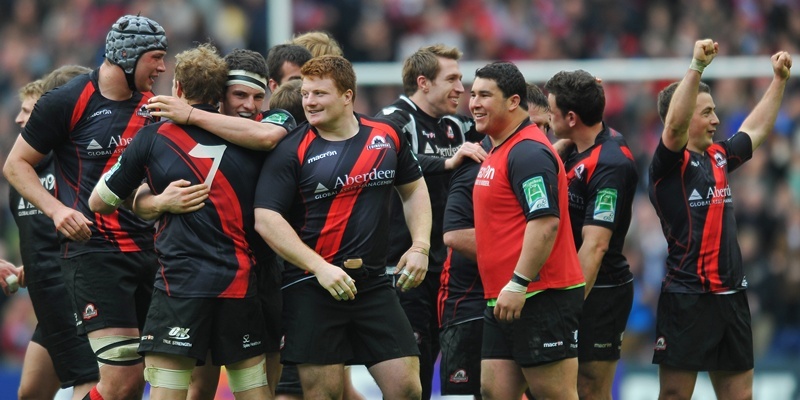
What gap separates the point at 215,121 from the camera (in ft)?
23.2

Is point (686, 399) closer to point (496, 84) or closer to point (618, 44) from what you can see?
point (496, 84)

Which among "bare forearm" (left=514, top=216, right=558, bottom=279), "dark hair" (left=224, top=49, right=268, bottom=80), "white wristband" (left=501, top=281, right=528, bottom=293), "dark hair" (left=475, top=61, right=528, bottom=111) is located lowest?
"white wristband" (left=501, top=281, right=528, bottom=293)

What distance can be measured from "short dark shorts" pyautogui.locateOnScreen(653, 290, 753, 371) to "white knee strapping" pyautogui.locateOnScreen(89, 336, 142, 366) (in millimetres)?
3483

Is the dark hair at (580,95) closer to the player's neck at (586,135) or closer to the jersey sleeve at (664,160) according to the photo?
the player's neck at (586,135)

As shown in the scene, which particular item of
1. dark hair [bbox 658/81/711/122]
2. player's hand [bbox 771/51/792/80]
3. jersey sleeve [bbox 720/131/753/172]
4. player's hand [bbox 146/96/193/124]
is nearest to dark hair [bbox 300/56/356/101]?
player's hand [bbox 146/96/193/124]

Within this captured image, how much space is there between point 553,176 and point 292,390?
245 centimetres

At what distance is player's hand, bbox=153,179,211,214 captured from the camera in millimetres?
6992

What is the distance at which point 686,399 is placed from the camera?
835cm

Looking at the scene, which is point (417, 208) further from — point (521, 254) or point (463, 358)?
point (463, 358)

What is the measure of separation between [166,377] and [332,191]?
A: 1.40 metres

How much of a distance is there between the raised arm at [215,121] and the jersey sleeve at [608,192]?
2.21 m

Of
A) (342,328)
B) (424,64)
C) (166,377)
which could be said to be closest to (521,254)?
(342,328)

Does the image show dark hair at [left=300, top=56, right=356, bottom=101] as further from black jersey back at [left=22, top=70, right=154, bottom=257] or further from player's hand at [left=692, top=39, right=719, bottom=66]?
player's hand at [left=692, top=39, right=719, bottom=66]

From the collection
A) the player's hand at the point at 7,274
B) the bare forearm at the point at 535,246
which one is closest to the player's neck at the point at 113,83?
the player's hand at the point at 7,274
